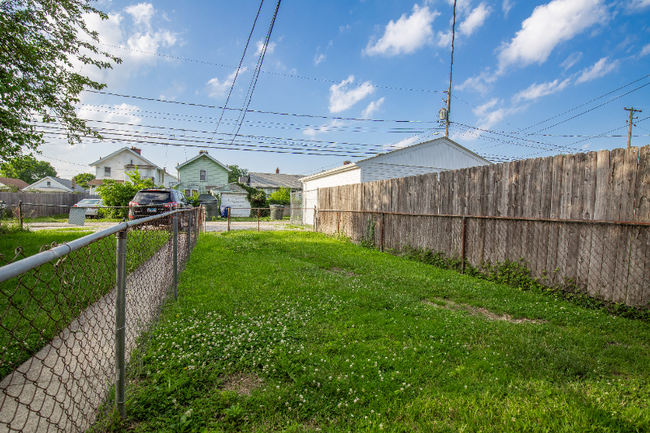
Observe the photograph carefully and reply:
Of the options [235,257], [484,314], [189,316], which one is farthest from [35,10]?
[484,314]

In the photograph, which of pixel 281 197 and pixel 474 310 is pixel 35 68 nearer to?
pixel 474 310

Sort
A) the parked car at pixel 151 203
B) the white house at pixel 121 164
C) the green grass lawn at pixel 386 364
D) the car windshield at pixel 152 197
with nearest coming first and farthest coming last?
1. the green grass lawn at pixel 386 364
2. the parked car at pixel 151 203
3. the car windshield at pixel 152 197
4. the white house at pixel 121 164

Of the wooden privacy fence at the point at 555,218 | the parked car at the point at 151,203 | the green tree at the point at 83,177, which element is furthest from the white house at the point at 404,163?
the green tree at the point at 83,177

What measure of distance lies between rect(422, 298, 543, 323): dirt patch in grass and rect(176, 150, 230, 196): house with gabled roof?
3356 cm

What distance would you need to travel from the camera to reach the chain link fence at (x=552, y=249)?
4395 mm

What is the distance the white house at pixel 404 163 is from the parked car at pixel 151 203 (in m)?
7.71

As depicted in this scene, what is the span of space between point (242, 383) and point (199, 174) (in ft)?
117

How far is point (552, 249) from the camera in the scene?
5.34 meters

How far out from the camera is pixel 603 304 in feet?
15.3

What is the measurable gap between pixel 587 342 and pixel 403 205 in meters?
5.82

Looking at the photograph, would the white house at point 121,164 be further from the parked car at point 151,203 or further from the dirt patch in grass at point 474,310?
the dirt patch in grass at point 474,310

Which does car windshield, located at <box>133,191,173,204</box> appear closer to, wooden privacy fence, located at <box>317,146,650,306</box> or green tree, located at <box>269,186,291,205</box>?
wooden privacy fence, located at <box>317,146,650,306</box>

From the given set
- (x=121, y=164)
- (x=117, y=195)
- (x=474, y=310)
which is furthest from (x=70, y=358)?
(x=121, y=164)

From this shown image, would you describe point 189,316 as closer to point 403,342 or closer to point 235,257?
point 403,342
